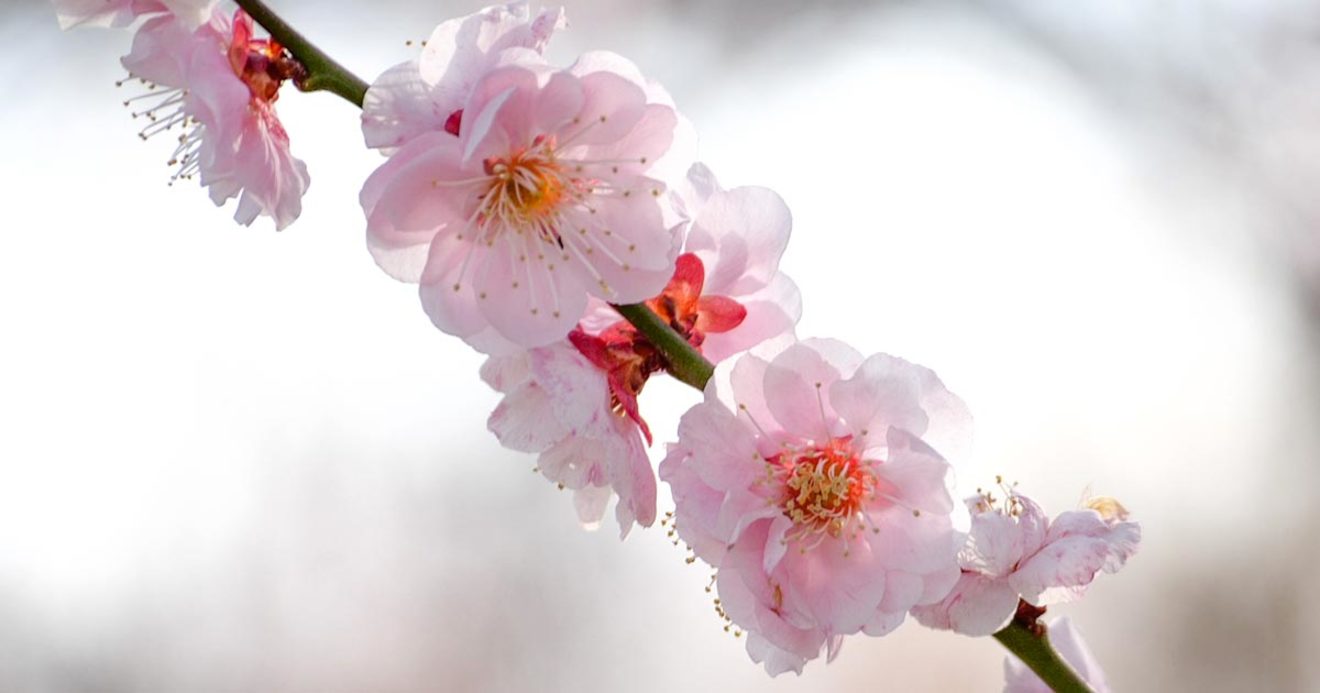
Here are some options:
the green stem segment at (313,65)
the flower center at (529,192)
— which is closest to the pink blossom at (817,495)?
the flower center at (529,192)

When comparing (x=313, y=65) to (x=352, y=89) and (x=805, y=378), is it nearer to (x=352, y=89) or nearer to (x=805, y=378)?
(x=352, y=89)

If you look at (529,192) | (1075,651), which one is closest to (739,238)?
(529,192)

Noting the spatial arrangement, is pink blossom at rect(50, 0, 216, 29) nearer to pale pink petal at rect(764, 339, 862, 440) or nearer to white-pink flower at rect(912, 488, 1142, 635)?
pale pink petal at rect(764, 339, 862, 440)

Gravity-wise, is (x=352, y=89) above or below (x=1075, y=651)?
above

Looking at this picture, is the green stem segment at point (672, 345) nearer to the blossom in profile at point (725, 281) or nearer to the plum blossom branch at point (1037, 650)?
the blossom in profile at point (725, 281)

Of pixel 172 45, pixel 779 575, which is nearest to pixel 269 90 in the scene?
pixel 172 45
